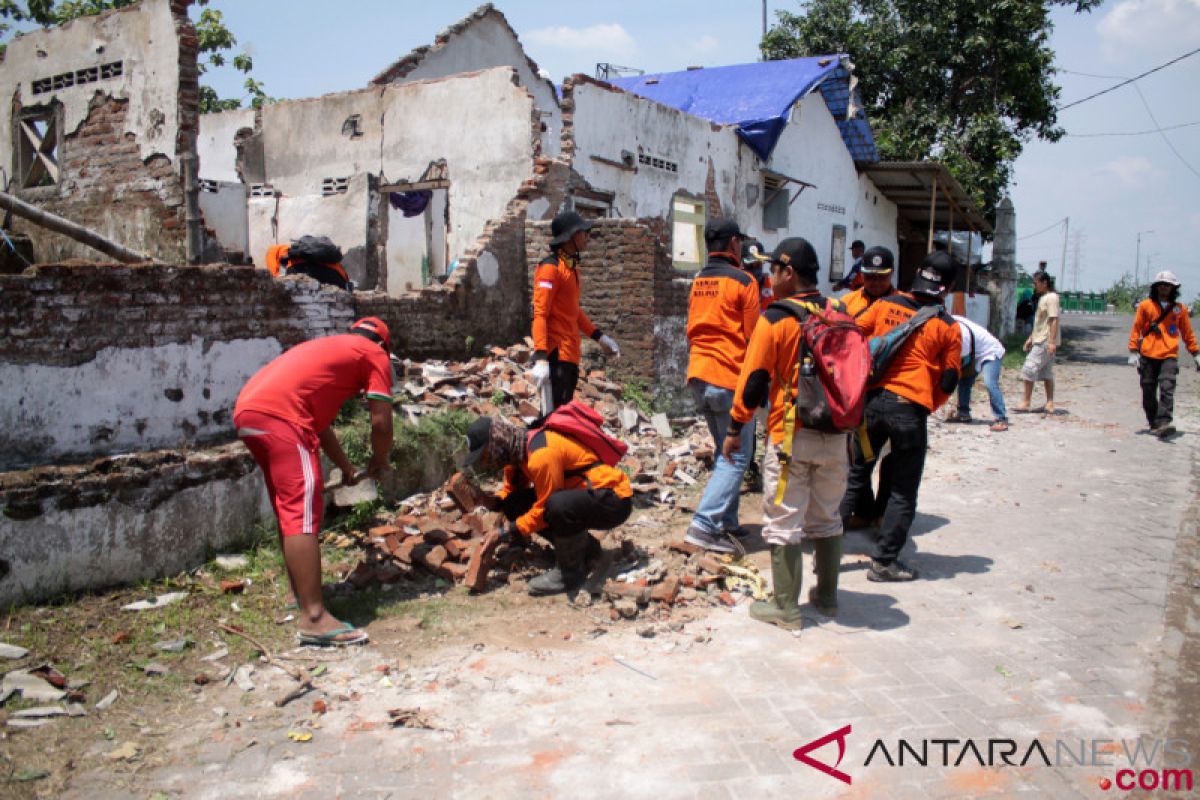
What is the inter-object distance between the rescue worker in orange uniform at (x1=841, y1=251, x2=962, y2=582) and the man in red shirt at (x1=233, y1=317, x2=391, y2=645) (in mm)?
2930

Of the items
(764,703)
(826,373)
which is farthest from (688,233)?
(764,703)

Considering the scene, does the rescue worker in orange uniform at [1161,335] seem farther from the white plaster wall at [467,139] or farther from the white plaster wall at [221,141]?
the white plaster wall at [221,141]

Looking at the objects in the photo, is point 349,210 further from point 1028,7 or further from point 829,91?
point 1028,7

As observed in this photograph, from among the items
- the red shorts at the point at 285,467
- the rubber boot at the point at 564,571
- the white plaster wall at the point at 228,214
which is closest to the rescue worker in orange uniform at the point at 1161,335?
the rubber boot at the point at 564,571

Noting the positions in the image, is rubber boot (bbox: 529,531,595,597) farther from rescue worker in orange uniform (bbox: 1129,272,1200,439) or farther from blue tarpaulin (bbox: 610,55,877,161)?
blue tarpaulin (bbox: 610,55,877,161)

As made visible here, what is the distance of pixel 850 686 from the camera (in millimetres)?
3631

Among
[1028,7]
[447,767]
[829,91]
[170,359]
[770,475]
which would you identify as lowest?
[447,767]

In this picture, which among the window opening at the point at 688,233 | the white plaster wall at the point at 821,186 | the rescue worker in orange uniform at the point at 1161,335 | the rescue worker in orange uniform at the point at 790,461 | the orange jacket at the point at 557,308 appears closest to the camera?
the rescue worker in orange uniform at the point at 790,461

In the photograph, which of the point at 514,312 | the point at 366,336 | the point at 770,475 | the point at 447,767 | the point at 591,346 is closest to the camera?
the point at 447,767

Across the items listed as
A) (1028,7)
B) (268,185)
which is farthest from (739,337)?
(1028,7)

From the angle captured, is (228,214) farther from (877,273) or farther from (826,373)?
(826,373)

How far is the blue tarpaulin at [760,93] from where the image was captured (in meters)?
15.5

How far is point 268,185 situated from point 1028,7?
1643cm

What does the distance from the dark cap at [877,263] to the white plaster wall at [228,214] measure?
30.6ft
